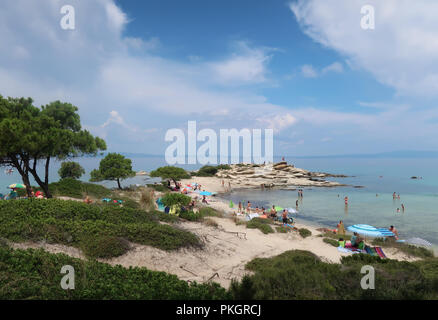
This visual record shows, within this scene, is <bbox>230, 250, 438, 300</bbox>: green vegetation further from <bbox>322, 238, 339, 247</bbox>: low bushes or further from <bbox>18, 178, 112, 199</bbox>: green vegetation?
<bbox>18, 178, 112, 199</bbox>: green vegetation

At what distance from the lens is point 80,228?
408 inches

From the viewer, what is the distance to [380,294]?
5754 millimetres

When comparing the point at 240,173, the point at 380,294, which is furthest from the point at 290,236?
the point at 240,173

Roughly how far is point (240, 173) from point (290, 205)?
36316 millimetres

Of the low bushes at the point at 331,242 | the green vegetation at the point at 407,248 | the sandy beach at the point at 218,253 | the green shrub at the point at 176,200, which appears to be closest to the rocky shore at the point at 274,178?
the green vegetation at the point at 407,248

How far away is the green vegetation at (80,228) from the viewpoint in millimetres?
9445

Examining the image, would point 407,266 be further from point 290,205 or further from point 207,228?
point 290,205

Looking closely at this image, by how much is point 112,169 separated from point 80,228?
27103 millimetres

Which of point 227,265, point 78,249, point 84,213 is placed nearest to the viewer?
point 78,249

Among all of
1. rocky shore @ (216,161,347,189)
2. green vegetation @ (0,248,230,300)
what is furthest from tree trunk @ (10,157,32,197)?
rocky shore @ (216,161,347,189)

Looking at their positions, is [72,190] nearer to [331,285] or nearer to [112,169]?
[112,169]

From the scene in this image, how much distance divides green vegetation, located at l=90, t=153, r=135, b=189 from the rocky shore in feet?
90.3

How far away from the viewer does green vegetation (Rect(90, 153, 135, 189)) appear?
117ft

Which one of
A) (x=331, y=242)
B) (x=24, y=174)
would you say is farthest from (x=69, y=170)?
(x=331, y=242)
